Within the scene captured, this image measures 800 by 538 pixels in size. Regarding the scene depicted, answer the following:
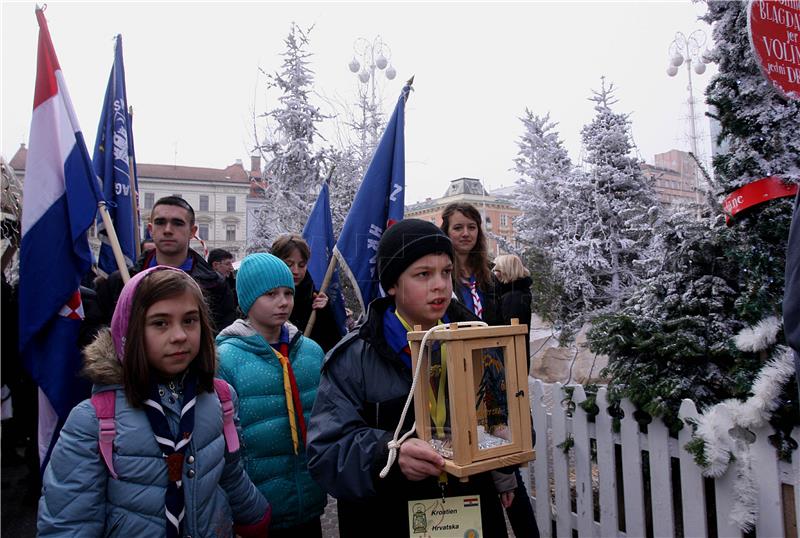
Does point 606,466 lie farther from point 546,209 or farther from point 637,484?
point 546,209

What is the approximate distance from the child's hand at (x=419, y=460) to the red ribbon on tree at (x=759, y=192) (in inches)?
107

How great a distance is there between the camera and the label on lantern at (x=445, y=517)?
5.30 feet

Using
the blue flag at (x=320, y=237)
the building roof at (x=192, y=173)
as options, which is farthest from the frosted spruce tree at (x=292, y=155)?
the building roof at (x=192, y=173)

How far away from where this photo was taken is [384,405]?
1.83 meters

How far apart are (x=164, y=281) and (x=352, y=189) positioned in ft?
56.2

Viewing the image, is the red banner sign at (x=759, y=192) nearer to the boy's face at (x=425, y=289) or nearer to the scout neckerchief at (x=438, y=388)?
the boy's face at (x=425, y=289)

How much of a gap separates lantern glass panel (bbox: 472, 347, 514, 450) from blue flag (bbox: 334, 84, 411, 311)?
→ 2.60 meters

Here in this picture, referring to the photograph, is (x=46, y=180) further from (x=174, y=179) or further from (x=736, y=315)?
(x=174, y=179)

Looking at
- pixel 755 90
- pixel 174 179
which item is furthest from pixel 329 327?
pixel 174 179

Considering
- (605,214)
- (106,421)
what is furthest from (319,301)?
(605,214)

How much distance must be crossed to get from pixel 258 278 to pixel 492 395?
66.1 inches

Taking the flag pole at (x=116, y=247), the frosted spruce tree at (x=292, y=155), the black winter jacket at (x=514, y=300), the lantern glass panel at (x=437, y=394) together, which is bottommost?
the lantern glass panel at (x=437, y=394)

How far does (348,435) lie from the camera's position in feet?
5.74

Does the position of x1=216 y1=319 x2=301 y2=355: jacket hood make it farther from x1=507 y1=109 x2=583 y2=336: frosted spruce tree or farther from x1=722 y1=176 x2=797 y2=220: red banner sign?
x1=507 y1=109 x2=583 y2=336: frosted spruce tree
